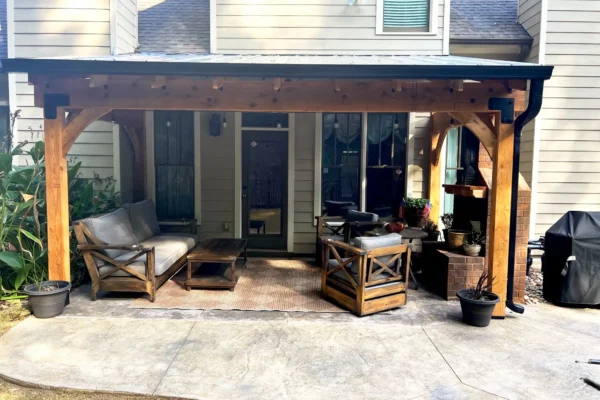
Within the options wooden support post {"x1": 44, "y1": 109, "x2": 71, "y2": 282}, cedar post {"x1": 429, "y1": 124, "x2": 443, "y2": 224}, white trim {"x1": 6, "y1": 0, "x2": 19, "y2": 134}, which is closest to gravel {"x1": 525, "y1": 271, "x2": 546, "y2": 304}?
cedar post {"x1": 429, "y1": 124, "x2": 443, "y2": 224}

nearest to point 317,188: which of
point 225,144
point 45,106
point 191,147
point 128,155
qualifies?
point 225,144

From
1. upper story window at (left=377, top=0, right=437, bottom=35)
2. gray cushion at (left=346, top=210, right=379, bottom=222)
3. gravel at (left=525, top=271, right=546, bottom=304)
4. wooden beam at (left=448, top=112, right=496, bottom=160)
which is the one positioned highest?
upper story window at (left=377, top=0, right=437, bottom=35)

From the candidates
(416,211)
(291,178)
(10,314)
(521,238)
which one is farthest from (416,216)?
(10,314)

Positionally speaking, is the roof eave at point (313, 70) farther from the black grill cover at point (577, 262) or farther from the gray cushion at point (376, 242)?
the black grill cover at point (577, 262)

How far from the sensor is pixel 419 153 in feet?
21.0

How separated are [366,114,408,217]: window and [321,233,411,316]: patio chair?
215 centimetres

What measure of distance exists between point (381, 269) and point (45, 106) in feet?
12.6

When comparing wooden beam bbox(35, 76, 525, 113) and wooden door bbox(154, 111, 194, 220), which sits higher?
wooden beam bbox(35, 76, 525, 113)

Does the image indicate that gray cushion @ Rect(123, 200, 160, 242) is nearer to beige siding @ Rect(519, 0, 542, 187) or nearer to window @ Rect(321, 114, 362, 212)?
window @ Rect(321, 114, 362, 212)

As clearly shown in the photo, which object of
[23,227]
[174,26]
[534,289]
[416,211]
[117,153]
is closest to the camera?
[23,227]

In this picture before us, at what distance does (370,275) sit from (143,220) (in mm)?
3417

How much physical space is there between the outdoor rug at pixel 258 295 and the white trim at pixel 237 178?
108 cm

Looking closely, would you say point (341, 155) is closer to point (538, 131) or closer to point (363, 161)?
point (363, 161)

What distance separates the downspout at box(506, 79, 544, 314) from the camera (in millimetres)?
3777
